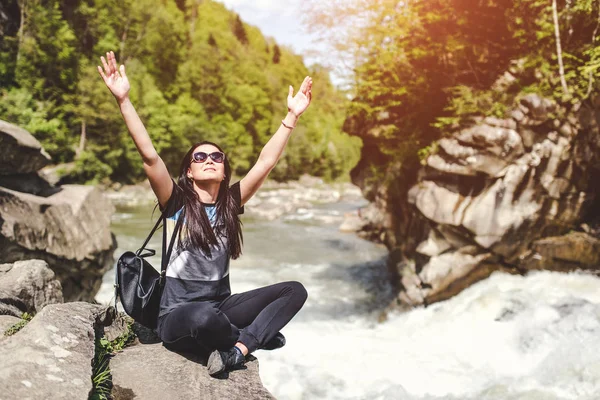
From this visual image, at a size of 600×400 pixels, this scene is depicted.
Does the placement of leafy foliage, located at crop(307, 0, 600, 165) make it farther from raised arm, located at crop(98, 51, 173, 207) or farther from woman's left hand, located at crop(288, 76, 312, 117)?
raised arm, located at crop(98, 51, 173, 207)

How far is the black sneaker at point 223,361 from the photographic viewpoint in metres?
2.71

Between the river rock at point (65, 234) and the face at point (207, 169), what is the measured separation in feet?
14.8

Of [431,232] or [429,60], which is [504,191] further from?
[429,60]

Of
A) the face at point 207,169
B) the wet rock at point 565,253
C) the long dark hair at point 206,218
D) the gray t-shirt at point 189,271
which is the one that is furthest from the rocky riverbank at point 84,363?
the wet rock at point 565,253

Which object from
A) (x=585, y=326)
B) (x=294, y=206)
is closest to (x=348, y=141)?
(x=294, y=206)

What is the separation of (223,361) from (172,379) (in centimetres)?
34

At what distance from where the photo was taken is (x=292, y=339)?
776 cm

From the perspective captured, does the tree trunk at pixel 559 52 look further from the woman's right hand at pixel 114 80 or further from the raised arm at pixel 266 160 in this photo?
the woman's right hand at pixel 114 80

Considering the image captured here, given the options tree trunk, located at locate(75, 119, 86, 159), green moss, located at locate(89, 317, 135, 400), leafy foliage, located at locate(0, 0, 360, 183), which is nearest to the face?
green moss, located at locate(89, 317, 135, 400)

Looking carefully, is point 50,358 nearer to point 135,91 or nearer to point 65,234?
point 65,234

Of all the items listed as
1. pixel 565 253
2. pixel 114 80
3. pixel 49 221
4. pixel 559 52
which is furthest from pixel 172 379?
pixel 565 253

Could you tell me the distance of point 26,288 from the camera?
3.57 m

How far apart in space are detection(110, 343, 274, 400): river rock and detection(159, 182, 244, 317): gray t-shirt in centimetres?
34

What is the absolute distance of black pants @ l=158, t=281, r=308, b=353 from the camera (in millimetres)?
2656
